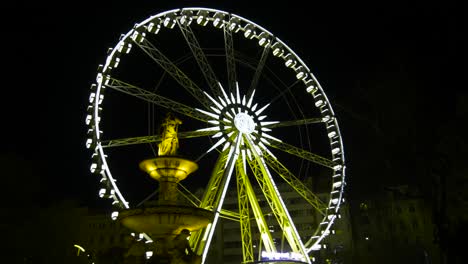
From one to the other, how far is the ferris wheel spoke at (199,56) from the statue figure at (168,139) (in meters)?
6.08

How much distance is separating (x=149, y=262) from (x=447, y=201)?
13444 mm

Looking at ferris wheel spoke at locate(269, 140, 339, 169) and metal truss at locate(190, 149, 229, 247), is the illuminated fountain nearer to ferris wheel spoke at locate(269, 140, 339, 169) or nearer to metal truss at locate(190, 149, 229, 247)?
metal truss at locate(190, 149, 229, 247)

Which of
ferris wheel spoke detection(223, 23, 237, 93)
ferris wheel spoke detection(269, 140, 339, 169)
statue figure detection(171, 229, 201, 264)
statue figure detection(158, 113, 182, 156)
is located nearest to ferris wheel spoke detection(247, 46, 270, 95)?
ferris wheel spoke detection(223, 23, 237, 93)

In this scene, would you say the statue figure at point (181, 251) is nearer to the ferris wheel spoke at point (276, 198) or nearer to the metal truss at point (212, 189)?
the metal truss at point (212, 189)

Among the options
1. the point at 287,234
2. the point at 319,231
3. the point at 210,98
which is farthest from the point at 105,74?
the point at 319,231

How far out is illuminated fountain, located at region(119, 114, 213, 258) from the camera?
1314 cm

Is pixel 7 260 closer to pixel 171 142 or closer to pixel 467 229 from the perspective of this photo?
pixel 171 142

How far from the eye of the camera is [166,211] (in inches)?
516

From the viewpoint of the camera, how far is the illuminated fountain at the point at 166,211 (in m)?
13.1

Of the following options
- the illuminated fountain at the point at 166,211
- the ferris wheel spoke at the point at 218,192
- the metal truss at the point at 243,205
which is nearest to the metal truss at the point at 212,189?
the ferris wheel spoke at the point at 218,192

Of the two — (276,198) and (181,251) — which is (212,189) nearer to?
(276,198)

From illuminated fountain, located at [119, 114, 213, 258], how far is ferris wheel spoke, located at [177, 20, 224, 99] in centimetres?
666

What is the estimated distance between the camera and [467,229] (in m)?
18.4

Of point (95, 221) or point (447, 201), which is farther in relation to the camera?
Result: point (95, 221)
